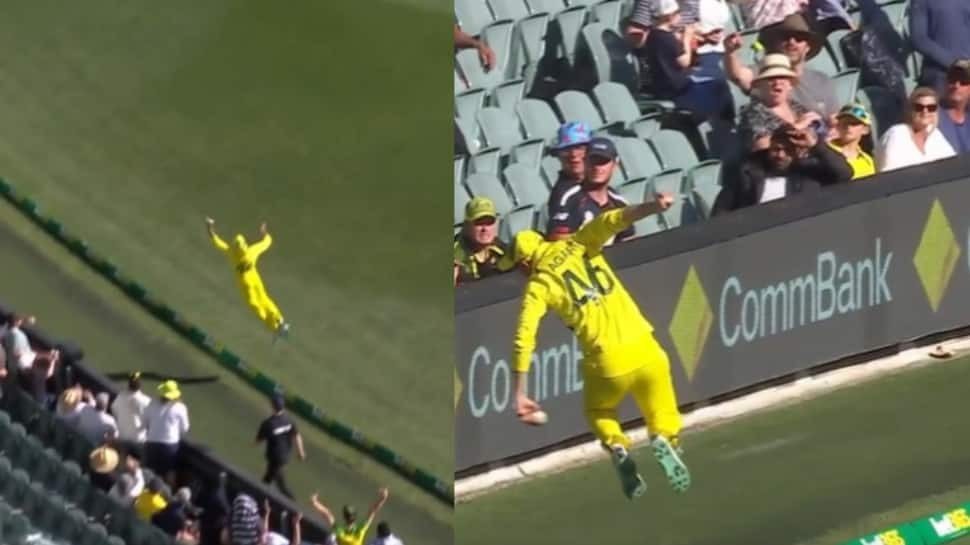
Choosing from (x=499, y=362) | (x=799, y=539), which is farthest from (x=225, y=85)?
(x=799, y=539)

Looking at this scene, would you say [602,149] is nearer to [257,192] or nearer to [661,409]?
[661,409]

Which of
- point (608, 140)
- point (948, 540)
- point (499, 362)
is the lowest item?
point (948, 540)

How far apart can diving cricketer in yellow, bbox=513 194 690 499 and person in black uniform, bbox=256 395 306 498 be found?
0.98 m

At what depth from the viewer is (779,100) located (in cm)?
1092

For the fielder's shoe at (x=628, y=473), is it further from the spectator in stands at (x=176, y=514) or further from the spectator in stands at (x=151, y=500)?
the spectator in stands at (x=151, y=500)

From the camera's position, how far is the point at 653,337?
33.9ft

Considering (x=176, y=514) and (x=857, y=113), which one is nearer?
(x=176, y=514)

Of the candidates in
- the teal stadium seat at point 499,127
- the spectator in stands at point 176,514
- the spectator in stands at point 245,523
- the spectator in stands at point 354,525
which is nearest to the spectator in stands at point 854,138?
the teal stadium seat at point 499,127

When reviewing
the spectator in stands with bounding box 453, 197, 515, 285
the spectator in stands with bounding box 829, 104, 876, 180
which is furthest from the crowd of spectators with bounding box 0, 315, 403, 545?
the spectator in stands with bounding box 829, 104, 876, 180

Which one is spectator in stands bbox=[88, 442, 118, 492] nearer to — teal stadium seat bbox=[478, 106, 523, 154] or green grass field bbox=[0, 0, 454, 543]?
green grass field bbox=[0, 0, 454, 543]

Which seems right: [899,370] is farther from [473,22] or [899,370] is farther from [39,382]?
[39,382]

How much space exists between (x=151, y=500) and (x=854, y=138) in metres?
3.78

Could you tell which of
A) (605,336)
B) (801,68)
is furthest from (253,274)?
(801,68)

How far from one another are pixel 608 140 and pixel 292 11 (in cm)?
158
